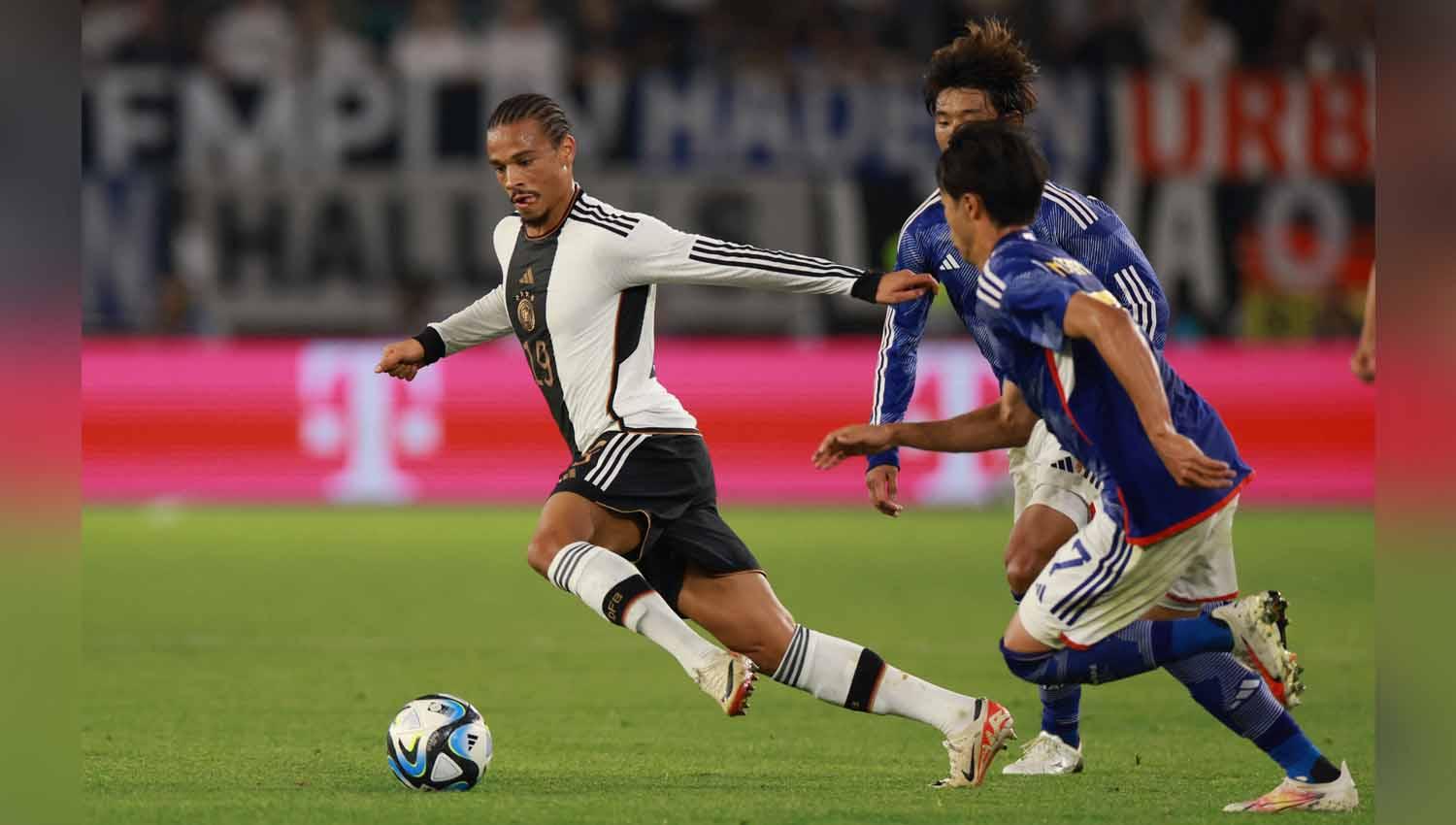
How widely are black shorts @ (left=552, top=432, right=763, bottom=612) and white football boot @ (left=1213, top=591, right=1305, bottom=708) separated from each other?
1377 millimetres

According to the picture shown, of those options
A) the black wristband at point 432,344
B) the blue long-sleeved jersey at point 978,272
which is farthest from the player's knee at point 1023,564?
the black wristband at point 432,344

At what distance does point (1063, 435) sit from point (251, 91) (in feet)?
47.8

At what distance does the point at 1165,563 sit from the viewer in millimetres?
4570

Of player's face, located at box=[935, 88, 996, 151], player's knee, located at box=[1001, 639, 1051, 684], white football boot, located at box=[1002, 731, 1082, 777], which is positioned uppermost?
player's face, located at box=[935, 88, 996, 151]

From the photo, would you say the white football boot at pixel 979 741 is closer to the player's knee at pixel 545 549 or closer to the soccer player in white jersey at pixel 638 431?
the soccer player in white jersey at pixel 638 431

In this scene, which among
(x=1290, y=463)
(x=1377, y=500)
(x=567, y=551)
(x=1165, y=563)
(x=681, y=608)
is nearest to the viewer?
(x=1377, y=500)

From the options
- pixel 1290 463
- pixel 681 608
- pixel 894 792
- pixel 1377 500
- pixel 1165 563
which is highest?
pixel 1377 500

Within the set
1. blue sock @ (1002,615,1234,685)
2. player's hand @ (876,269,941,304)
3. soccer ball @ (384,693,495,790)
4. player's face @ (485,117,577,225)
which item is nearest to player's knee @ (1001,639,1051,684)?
blue sock @ (1002,615,1234,685)

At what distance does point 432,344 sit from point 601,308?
0.70 meters

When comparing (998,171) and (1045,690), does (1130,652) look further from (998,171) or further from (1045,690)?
(998,171)

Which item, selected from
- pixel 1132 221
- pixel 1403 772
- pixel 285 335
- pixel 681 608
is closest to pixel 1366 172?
pixel 1132 221

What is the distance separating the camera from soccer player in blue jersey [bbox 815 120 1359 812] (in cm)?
436

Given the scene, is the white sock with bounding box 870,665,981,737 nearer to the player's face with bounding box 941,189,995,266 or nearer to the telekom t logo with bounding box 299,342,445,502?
the player's face with bounding box 941,189,995,266

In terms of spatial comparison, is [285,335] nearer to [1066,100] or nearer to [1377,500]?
[1066,100]
